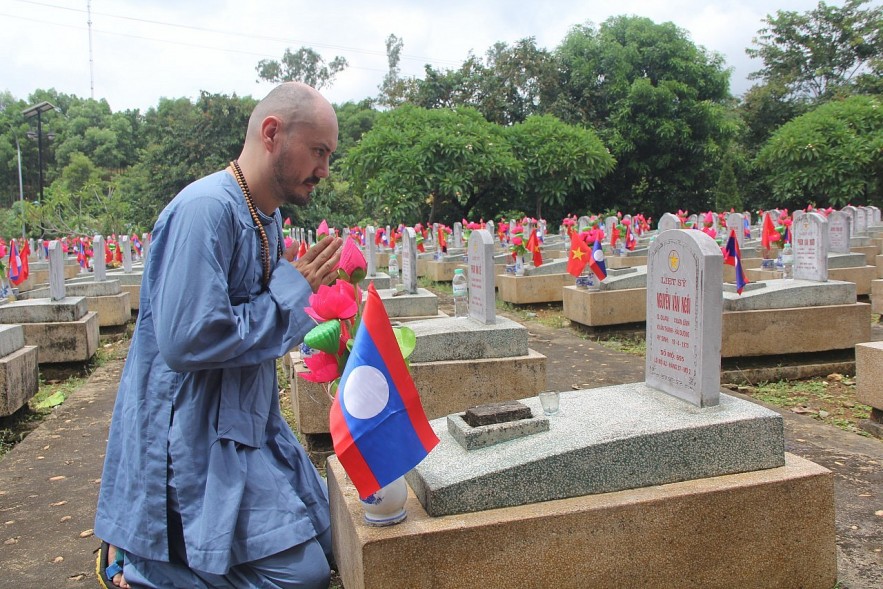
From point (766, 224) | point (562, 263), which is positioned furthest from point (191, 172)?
point (766, 224)

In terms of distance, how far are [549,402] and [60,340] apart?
22.1 ft

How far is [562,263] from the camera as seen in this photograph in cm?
1238

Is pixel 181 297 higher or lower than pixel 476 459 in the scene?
higher

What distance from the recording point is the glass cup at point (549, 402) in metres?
3.11

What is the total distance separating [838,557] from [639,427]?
1.12 m

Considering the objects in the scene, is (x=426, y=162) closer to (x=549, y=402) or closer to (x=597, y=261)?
(x=597, y=261)

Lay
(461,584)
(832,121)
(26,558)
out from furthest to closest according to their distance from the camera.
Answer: (832,121) → (26,558) → (461,584)

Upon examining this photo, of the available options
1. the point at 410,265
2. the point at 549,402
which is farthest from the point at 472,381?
the point at 410,265

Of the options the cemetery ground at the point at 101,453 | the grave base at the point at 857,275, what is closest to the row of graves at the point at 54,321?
the cemetery ground at the point at 101,453

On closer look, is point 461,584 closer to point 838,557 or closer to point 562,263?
point 838,557

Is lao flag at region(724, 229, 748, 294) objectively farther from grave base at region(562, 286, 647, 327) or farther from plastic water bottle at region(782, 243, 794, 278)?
grave base at region(562, 286, 647, 327)

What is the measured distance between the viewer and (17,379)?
5914 mm

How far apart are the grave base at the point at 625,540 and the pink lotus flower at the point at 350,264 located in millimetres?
843

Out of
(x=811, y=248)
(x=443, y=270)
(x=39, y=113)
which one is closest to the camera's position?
(x=811, y=248)
